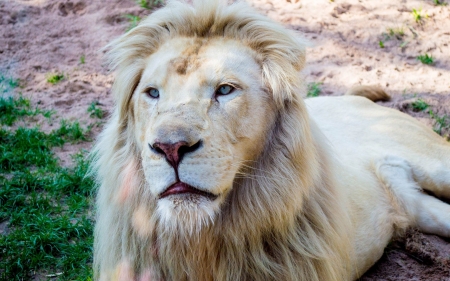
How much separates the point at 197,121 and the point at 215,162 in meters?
0.19

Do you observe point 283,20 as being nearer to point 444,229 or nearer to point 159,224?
point 444,229

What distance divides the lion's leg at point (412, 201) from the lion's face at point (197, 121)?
158 cm

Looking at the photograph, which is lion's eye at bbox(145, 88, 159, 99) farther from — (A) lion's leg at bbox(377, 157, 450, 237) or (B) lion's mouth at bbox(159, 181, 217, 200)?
(A) lion's leg at bbox(377, 157, 450, 237)

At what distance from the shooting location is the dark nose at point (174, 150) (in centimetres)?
224

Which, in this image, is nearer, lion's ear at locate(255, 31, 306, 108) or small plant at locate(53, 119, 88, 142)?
lion's ear at locate(255, 31, 306, 108)

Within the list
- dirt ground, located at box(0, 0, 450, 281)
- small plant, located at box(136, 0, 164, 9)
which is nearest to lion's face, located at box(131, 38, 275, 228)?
dirt ground, located at box(0, 0, 450, 281)

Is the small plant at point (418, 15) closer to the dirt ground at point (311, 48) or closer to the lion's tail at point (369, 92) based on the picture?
the dirt ground at point (311, 48)

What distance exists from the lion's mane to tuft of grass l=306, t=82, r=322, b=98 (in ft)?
9.21

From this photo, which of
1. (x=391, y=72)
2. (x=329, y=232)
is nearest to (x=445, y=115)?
(x=391, y=72)

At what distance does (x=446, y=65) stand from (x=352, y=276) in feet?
11.4

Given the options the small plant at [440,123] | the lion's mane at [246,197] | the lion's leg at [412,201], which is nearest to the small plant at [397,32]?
the small plant at [440,123]

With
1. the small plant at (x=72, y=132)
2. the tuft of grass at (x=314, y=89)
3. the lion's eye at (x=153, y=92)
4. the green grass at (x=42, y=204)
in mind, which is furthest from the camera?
the tuft of grass at (x=314, y=89)

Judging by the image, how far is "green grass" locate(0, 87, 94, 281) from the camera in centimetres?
375

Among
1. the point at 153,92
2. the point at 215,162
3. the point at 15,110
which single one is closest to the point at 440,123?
the point at 153,92
